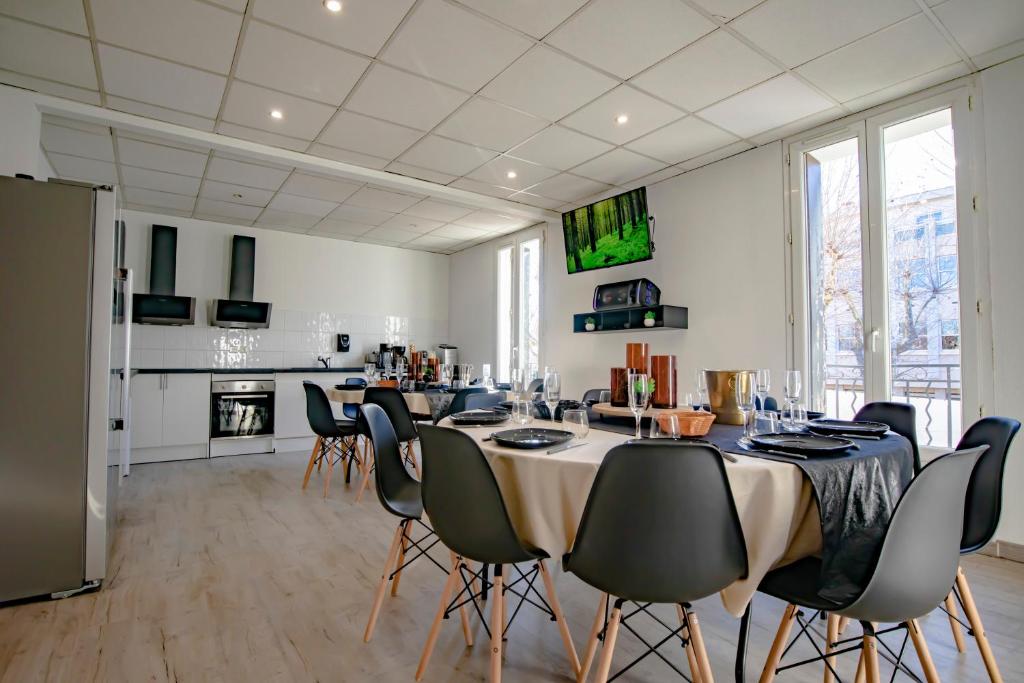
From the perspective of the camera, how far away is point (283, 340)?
6570mm

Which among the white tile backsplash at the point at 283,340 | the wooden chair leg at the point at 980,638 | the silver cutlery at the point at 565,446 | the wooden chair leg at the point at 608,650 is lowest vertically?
the wooden chair leg at the point at 980,638

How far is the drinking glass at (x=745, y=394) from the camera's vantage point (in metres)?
2.04

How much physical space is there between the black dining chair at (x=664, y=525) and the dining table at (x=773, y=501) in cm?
10

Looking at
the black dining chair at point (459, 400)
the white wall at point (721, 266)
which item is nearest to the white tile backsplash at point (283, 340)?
the white wall at point (721, 266)

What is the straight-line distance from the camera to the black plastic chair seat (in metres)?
1.32

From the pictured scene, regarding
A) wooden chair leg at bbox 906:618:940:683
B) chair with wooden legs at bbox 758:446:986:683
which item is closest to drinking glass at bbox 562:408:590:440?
chair with wooden legs at bbox 758:446:986:683

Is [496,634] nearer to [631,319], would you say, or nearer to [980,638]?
[980,638]

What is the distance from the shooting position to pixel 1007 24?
259 centimetres

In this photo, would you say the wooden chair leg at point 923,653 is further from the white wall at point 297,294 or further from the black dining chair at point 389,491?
the white wall at point 297,294

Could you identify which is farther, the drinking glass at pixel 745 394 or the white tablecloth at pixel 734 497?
the drinking glass at pixel 745 394

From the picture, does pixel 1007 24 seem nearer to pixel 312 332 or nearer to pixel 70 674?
pixel 70 674

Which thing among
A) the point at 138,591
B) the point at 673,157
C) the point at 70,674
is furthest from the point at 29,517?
the point at 673,157

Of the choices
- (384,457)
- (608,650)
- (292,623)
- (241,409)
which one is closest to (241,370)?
(241,409)

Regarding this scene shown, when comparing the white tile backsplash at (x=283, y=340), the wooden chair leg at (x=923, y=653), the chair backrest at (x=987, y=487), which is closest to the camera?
the wooden chair leg at (x=923, y=653)
